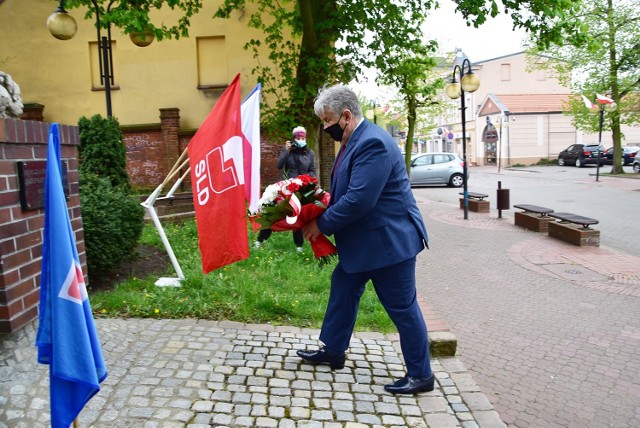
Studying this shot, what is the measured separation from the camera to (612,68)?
26.7 meters

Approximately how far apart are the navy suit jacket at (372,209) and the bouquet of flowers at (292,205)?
13 centimetres

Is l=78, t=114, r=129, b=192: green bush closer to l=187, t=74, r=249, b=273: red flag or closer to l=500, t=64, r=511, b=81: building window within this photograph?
l=187, t=74, r=249, b=273: red flag

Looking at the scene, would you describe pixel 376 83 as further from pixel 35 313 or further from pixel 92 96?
pixel 35 313

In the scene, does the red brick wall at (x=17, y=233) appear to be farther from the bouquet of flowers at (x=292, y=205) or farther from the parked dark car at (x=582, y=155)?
the parked dark car at (x=582, y=155)

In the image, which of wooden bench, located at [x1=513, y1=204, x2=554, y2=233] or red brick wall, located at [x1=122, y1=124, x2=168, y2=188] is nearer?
wooden bench, located at [x1=513, y1=204, x2=554, y2=233]

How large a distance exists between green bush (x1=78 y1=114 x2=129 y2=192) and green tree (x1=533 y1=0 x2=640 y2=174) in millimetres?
22759

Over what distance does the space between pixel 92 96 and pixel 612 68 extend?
2441cm

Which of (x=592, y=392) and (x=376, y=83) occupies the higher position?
(x=376, y=83)

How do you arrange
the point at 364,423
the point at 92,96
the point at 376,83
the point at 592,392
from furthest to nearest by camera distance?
1. the point at 92,96
2. the point at 376,83
3. the point at 592,392
4. the point at 364,423

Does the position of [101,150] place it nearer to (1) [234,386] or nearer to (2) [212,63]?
(1) [234,386]

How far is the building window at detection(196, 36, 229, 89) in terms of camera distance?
57.1 ft

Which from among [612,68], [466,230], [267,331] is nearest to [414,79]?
[466,230]

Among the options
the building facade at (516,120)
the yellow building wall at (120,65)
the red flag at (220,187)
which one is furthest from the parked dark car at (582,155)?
the red flag at (220,187)

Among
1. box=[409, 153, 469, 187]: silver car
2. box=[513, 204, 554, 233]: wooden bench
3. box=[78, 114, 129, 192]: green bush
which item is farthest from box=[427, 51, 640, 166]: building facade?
box=[78, 114, 129, 192]: green bush
